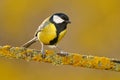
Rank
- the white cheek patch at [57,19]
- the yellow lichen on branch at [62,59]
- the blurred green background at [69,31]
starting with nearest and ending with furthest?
the yellow lichen on branch at [62,59] < the white cheek patch at [57,19] < the blurred green background at [69,31]

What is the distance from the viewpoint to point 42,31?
1.72 metres

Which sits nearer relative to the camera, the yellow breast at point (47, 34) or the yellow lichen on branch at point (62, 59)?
the yellow lichen on branch at point (62, 59)

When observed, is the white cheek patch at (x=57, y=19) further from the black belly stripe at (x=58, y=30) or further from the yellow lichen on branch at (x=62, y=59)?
the yellow lichen on branch at (x=62, y=59)

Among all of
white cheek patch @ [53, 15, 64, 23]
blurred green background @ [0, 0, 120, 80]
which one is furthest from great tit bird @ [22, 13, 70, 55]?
blurred green background @ [0, 0, 120, 80]

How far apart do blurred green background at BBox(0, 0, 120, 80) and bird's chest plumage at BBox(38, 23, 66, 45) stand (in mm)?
524

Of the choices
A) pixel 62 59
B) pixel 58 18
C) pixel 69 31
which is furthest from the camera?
pixel 69 31

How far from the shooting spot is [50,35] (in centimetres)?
167

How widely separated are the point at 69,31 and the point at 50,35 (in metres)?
1.30

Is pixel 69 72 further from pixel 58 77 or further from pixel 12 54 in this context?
pixel 12 54

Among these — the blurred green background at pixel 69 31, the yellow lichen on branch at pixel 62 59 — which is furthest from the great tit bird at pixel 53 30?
the blurred green background at pixel 69 31

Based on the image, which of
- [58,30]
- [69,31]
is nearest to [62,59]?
[58,30]

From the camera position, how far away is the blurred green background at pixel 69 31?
245cm

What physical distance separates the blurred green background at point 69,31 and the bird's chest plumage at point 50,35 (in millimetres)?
524

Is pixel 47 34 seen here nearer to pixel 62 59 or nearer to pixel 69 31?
pixel 62 59
